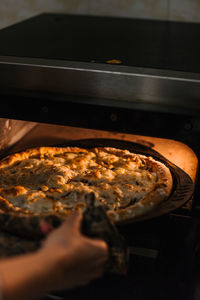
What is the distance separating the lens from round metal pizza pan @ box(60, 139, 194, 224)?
1.06 m

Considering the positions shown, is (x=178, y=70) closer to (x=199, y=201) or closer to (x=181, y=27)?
(x=199, y=201)

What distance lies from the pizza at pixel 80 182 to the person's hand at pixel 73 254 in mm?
215

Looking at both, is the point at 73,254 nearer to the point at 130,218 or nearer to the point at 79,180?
the point at 130,218

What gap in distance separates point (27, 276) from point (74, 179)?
562 millimetres

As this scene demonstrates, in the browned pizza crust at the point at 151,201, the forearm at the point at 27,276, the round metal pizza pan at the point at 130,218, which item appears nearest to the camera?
the forearm at the point at 27,276

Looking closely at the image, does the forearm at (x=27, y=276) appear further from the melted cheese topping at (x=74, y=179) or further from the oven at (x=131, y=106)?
the melted cheese topping at (x=74, y=179)

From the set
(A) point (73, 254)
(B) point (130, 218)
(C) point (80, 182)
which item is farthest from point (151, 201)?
(A) point (73, 254)

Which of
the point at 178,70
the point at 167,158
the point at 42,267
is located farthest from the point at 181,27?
the point at 42,267

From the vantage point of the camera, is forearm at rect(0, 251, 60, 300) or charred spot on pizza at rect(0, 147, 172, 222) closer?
forearm at rect(0, 251, 60, 300)

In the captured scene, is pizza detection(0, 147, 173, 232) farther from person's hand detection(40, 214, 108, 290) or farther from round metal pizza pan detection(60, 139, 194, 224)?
person's hand detection(40, 214, 108, 290)

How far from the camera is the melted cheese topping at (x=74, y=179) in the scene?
3.69 feet

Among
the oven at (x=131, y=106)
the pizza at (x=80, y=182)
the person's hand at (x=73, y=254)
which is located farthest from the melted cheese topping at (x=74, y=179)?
the person's hand at (x=73, y=254)

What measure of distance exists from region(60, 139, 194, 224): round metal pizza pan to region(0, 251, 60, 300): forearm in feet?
1.13

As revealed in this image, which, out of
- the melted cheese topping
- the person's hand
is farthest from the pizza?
the person's hand
